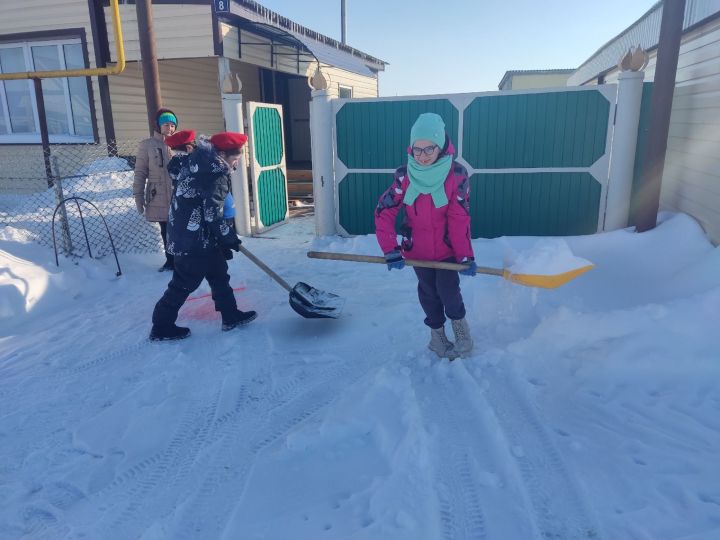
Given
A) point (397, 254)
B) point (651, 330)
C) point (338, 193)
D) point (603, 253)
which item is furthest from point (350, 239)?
point (651, 330)

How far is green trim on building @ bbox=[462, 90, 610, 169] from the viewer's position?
667 centimetres

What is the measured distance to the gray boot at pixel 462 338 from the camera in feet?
12.2

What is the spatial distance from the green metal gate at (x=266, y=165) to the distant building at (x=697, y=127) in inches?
229

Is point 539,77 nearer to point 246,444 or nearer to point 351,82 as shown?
point 351,82

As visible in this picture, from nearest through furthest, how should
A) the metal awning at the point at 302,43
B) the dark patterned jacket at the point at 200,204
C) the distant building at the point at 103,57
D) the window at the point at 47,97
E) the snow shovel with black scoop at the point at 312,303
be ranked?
the dark patterned jacket at the point at 200,204 < the snow shovel with black scoop at the point at 312,303 < the distant building at the point at 103,57 < the metal awning at the point at 302,43 < the window at the point at 47,97

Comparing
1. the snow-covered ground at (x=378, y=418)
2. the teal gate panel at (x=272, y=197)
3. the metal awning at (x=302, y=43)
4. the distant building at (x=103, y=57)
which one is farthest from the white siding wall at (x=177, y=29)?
the snow-covered ground at (x=378, y=418)

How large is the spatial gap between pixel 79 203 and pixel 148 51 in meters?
2.27

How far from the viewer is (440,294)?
3672 millimetres

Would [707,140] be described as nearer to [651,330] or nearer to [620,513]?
[651,330]

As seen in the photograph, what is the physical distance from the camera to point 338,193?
305 inches

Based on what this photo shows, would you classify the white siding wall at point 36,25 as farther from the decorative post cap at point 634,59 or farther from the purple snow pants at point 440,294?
the decorative post cap at point 634,59

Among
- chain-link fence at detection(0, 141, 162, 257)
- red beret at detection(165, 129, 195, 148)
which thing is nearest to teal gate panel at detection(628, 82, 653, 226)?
red beret at detection(165, 129, 195, 148)

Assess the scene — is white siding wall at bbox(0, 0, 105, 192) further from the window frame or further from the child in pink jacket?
the child in pink jacket

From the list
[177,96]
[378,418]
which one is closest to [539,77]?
[177,96]
